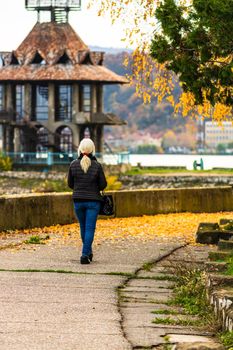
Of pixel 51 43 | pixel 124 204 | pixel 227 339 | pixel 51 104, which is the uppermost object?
pixel 227 339

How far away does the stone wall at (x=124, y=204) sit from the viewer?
19.7 metres

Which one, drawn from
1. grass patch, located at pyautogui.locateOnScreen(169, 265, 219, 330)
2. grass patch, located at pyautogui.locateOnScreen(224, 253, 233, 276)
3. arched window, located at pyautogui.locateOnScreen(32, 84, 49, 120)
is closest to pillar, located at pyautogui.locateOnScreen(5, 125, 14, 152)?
arched window, located at pyautogui.locateOnScreen(32, 84, 49, 120)

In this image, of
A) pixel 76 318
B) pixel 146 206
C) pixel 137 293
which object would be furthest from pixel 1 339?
pixel 146 206

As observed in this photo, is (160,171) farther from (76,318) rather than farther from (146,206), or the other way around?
(76,318)

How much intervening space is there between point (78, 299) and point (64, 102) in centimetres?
8112

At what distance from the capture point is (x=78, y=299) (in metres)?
11.0

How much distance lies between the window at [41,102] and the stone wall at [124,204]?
64.3 meters

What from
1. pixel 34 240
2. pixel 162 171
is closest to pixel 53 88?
pixel 162 171

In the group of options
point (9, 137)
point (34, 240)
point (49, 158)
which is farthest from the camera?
point (9, 137)

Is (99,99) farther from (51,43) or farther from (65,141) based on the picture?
(51,43)

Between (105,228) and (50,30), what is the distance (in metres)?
71.7

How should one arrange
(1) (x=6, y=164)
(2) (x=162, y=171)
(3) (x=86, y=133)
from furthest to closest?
(3) (x=86, y=133), (2) (x=162, y=171), (1) (x=6, y=164)

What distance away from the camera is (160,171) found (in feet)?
309

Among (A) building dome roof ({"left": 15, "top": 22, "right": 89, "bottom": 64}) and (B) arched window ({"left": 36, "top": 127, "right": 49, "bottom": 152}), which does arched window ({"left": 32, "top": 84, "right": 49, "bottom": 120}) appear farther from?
(A) building dome roof ({"left": 15, "top": 22, "right": 89, "bottom": 64})
